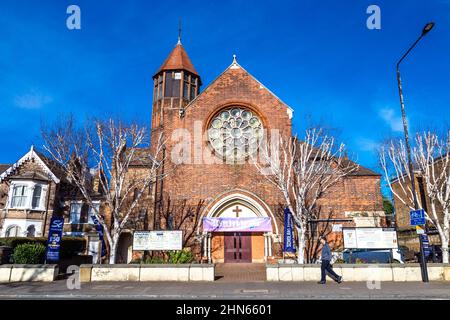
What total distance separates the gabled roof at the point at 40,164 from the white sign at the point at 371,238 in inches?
962

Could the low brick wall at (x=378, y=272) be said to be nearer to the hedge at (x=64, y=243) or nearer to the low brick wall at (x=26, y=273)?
the low brick wall at (x=26, y=273)

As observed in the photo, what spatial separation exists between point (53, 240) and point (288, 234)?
12654 millimetres

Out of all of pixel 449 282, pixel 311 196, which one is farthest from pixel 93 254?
pixel 449 282

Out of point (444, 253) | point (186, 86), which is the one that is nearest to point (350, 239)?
point (444, 253)

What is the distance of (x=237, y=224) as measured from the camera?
21359 mm

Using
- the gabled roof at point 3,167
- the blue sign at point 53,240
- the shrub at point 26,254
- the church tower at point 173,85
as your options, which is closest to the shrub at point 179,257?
the blue sign at point 53,240

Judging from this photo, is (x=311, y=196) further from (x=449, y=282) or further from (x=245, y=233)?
(x=449, y=282)

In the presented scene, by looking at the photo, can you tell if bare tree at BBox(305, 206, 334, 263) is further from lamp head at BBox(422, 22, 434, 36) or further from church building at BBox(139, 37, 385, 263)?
lamp head at BBox(422, 22, 434, 36)

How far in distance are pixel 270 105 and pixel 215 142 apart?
4677mm

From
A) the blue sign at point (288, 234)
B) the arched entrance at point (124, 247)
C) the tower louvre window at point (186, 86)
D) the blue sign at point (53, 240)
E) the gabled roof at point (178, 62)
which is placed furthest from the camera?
the gabled roof at point (178, 62)

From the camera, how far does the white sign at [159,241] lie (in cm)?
1567

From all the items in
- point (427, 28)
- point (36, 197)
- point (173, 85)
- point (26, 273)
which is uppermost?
point (173, 85)

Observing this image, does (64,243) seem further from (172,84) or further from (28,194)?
(172,84)

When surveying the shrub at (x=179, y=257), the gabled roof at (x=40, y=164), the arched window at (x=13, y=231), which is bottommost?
the shrub at (x=179, y=257)
